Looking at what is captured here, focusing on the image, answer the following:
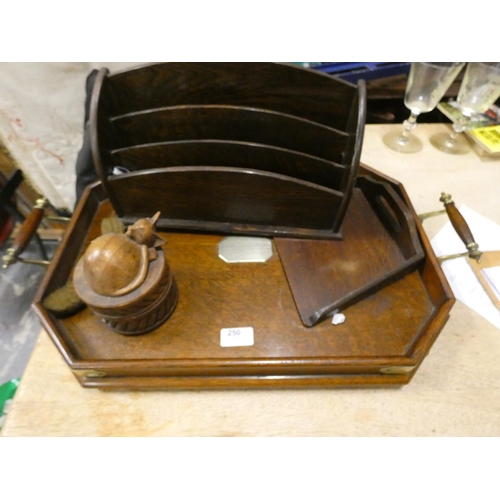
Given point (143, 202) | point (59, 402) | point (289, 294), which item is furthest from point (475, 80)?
point (59, 402)

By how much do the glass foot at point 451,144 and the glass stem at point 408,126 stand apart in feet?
0.26

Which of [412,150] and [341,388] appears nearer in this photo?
[341,388]

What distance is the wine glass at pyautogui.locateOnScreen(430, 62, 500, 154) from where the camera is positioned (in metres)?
0.91

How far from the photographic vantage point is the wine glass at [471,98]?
0.91 m

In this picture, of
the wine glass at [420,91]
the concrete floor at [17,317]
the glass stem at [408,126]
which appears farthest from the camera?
the concrete floor at [17,317]

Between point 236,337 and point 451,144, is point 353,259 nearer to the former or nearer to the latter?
point 236,337

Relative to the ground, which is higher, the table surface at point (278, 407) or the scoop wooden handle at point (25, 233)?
the scoop wooden handle at point (25, 233)

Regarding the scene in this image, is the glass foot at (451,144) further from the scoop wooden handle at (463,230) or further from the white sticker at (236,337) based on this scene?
the white sticker at (236,337)

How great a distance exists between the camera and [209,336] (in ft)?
2.05

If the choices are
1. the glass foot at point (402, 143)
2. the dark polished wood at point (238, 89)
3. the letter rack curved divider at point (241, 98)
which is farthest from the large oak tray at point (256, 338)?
the glass foot at point (402, 143)

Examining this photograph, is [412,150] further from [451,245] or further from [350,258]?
[350,258]

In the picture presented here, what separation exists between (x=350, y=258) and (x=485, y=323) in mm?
295

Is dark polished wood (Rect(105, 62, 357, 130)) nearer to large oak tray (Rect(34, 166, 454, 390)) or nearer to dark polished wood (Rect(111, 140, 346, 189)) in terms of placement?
dark polished wood (Rect(111, 140, 346, 189))

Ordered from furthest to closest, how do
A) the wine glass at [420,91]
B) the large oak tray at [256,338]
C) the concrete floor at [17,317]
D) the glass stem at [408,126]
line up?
the concrete floor at [17,317]
the glass stem at [408,126]
the wine glass at [420,91]
the large oak tray at [256,338]
